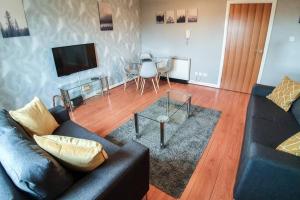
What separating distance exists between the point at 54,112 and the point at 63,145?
1.14 m

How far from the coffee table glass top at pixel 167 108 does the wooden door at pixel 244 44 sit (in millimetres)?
1626

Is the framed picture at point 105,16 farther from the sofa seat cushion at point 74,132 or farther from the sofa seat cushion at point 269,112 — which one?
the sofa seat cushion at point 269,112

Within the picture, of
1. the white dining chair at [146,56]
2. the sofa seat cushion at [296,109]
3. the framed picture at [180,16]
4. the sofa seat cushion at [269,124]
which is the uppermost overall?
the framed picture at [180,16]

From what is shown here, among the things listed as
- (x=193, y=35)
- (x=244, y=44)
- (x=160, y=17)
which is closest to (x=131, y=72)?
(x=160, y=17)

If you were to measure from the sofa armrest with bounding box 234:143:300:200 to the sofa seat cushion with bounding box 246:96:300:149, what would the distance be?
0.38 meters

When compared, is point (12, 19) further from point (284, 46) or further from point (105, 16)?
point (284, 46)

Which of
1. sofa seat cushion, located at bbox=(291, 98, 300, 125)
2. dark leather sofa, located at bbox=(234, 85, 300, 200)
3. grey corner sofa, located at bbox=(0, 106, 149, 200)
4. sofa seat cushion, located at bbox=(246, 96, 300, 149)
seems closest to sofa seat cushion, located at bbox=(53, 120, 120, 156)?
grey corner sofa, located at bbox=(0, 106, 149, 200)

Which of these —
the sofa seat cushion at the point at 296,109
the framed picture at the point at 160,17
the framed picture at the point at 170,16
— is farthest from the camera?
the framed picture at the point at 160,17

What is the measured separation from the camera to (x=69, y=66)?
341 centimetres

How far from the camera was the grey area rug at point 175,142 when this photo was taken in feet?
6.13

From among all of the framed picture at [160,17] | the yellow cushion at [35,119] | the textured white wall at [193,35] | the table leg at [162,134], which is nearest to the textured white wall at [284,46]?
the textured white wall at [193,35]

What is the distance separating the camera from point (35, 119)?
1.77m

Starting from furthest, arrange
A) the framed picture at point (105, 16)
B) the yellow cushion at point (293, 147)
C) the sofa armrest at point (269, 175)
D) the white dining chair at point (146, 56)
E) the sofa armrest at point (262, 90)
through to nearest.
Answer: the white dining chair at point (146, 56) → the framed picture at point (105, 16) → the sofa armrest at point (262, 90) → the yellow cushion at point (293, 147) → the sofa armrest at point (269, 175)

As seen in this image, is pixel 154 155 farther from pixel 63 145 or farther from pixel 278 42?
pixel 278 42
